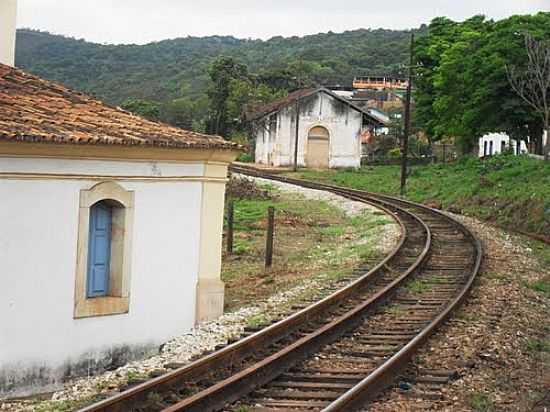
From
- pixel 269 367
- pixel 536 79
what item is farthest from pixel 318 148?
pixel 269 367

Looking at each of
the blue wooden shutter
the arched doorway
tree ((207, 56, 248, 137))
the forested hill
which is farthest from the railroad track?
tree ((207, 56, 248, 137))

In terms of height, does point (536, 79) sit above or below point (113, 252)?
above

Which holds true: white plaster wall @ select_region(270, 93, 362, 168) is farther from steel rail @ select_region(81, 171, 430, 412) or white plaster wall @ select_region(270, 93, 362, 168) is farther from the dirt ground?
steel rail @ select_region(81, 171, 430, 412)

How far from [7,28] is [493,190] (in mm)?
20345

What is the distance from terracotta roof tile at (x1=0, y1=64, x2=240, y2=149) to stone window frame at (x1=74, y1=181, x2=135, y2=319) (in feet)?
2.41

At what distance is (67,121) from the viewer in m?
11.7

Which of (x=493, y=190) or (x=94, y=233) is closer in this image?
(x=94, y=233)

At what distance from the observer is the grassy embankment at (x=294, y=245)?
1664 cm

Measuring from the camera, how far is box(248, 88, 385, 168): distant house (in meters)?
60.3

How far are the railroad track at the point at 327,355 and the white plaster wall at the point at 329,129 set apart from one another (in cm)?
4340

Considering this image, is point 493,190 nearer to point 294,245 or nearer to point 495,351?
point 294,245

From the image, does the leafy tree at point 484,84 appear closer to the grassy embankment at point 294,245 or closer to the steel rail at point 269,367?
the grassy embankment at point 294,245

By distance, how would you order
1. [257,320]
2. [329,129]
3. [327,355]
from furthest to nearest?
1. [329,129]
2. [257,320]
3. [327,355]

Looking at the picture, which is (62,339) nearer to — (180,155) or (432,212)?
(180,155)
